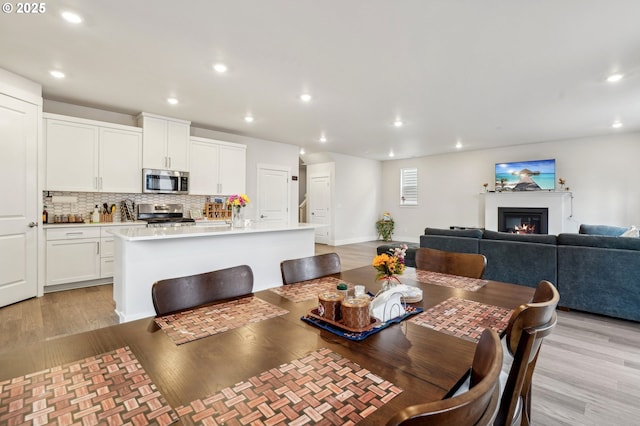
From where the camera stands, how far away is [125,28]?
2641 mm

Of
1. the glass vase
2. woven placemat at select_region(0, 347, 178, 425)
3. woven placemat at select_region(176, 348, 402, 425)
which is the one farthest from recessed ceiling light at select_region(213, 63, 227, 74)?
woven placemat at select_region(176, 348, 402, 425)

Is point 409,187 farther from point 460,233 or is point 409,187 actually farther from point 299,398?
point 299,398

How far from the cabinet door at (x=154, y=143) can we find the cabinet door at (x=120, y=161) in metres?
0.08

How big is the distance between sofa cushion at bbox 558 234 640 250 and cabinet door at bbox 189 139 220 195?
5.31 m

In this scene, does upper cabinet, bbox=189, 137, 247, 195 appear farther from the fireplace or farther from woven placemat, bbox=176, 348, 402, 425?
the fireplace

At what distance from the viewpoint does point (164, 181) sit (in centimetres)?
504

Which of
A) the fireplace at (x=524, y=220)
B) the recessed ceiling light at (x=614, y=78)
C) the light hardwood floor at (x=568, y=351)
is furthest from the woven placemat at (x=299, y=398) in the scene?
the fireplace at (x=524, y=220)

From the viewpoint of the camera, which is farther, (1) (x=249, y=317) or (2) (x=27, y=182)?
(2) (x=27, y=182)

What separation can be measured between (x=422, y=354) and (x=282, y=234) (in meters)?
3.31

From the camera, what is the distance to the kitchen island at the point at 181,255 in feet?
9.59

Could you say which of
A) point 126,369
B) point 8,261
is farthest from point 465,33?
point 8,261

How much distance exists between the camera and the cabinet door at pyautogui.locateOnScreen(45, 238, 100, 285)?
4.06 meters

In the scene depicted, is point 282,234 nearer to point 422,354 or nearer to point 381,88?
point 381,88

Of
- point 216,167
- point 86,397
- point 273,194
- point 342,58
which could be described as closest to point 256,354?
point 86,397
